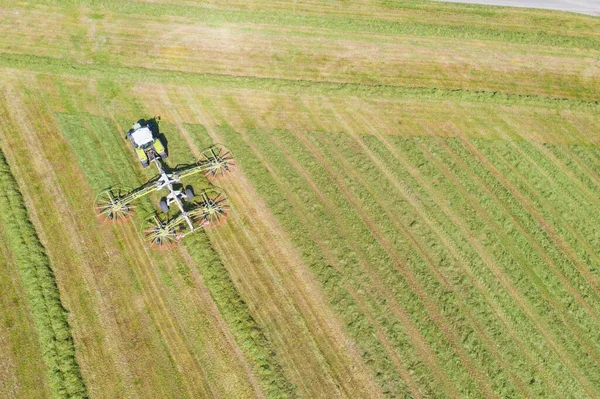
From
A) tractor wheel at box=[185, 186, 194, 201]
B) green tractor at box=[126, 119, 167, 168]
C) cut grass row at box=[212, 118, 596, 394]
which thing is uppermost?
green tractor at box=[126, 119, 167, 168]

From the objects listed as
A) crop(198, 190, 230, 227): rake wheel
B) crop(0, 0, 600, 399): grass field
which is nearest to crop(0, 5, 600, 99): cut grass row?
crop(0, 0, 600, 399): grass field

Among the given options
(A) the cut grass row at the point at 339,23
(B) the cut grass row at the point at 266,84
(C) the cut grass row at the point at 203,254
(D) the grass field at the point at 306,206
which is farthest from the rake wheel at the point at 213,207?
(A) the cut grass row at the point at 339,23

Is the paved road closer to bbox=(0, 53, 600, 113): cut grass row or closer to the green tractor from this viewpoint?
bbox=(0, 53, 600, 113): cut grass row

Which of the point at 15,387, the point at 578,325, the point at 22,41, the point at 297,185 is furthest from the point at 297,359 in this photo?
the point at 22,41

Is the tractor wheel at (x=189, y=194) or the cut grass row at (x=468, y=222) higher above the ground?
the tractor wheel at (x=189, y=194)

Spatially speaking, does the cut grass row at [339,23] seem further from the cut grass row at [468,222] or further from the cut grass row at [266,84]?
the cut grass row at [468,222]

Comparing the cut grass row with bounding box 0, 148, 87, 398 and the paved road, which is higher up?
the paved road
